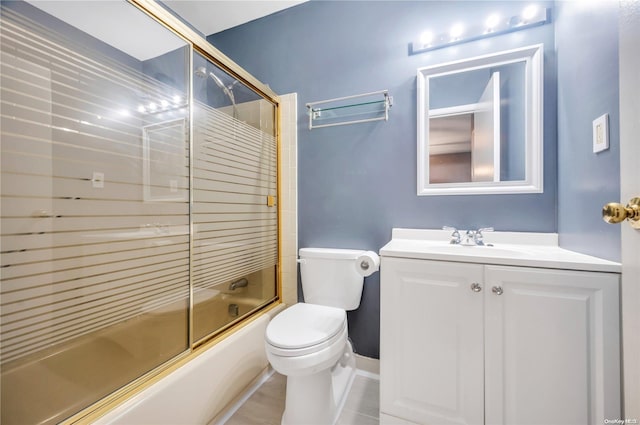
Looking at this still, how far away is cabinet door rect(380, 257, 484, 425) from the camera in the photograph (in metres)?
1.00

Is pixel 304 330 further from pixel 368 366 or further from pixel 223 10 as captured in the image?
pixel 223 10

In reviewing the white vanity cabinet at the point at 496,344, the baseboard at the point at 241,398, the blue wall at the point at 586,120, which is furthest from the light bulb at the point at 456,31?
the baseboard at the point at 241,398

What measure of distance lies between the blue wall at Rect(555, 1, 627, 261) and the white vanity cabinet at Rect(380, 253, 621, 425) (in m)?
0.24

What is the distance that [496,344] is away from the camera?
0.97 m

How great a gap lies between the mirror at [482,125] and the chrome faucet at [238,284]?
1.21m

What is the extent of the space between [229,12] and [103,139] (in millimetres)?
1526

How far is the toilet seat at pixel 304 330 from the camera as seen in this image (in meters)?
1.10

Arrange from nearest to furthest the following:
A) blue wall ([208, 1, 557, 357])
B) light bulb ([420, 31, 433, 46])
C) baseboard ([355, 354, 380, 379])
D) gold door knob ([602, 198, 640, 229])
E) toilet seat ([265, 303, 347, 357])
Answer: gold door knob ([602, 198, 640, 229]) < toilet seat ([265, 303, 347, 357]) < blue wall ([208, 1, 557, 357]) < light bulb ([420, 31, 433, 46]) < baseboard ([355, 354, 380, 379])

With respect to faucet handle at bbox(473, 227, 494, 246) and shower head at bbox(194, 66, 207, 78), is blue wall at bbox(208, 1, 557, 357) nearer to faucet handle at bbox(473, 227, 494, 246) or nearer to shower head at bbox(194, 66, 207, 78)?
faucet handle at bbox(473, 227, 494, 246)

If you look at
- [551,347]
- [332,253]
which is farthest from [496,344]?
[332,253]

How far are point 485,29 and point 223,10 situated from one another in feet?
5.76

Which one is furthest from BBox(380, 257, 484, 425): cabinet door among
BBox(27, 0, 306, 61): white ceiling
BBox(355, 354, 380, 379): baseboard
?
BBox(27, 0, 306, 61): white ceiling

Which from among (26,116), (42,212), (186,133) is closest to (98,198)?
(42,212)

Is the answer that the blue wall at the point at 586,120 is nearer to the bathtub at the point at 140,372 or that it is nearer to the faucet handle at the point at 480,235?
the faucet handle at the point at 480,235
